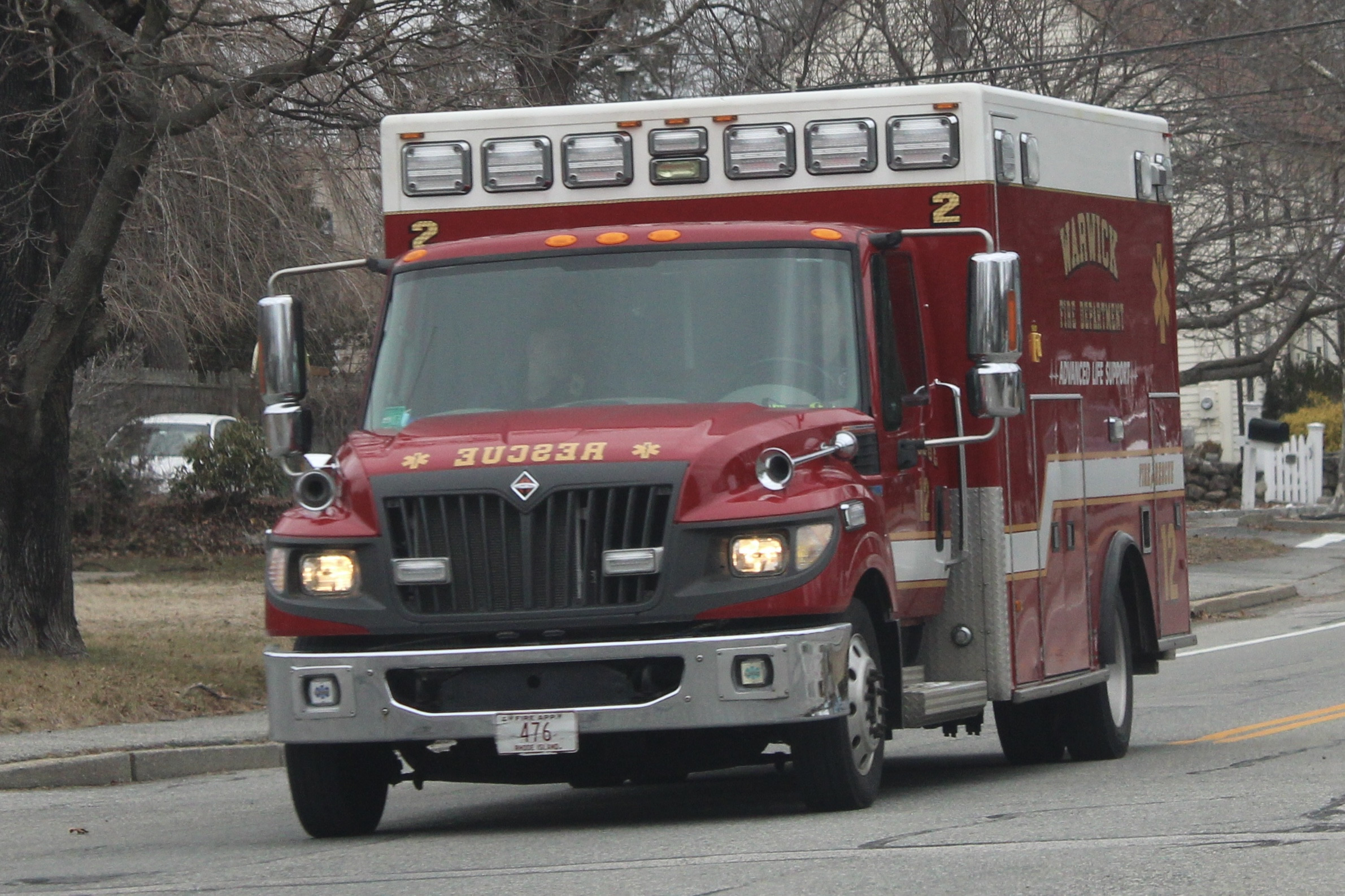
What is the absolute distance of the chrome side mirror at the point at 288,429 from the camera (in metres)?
9.02

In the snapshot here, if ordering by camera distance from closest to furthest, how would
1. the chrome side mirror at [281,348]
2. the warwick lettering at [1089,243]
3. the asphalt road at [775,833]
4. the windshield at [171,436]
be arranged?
the asphalt road at [775,833] < the chrome side mirror at [281,348] < the warwick lettering at [1089,243] < the windshield at [171,436]

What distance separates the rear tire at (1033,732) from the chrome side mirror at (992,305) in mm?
3041

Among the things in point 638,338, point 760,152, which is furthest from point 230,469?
point 638,338

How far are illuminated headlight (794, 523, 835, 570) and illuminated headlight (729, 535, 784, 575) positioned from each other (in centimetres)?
6

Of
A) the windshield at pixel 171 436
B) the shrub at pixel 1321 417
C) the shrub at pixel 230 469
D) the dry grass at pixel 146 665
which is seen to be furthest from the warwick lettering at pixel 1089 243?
the shrub at pixel 1321 417

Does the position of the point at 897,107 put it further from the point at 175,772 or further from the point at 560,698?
the point at 175,772

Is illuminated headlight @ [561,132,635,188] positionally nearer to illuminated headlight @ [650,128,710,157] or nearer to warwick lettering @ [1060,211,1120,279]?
illuminated headlight @ [650,128,710,157]

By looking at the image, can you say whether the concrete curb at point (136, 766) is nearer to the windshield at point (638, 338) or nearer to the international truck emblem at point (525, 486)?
the windshield at point (638, 338)

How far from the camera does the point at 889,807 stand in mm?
8852

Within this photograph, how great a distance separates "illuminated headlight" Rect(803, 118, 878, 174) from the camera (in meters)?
9.70

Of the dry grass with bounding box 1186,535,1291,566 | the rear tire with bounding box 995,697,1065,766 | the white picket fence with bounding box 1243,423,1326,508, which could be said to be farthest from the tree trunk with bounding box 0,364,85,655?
the white picket fence with bounding box 1243,423,1326,508

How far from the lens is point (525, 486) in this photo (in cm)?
796

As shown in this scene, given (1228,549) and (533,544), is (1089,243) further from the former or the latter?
(1228,549)

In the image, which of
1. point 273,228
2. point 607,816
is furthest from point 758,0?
point 607,816
